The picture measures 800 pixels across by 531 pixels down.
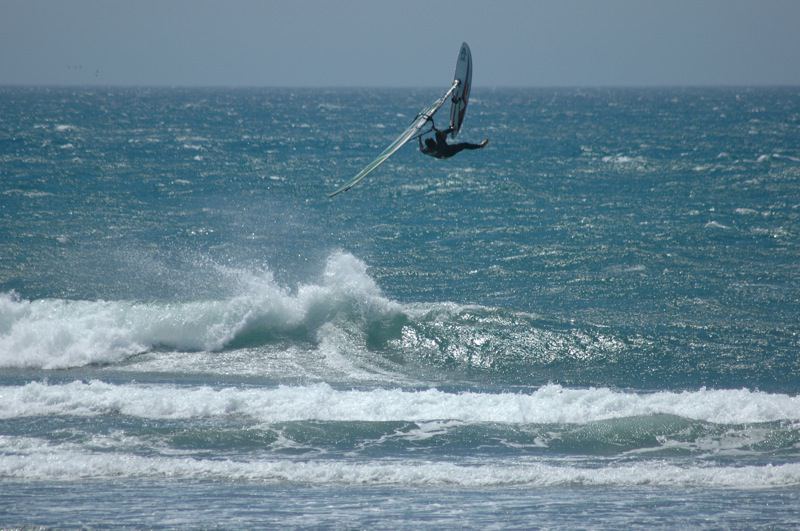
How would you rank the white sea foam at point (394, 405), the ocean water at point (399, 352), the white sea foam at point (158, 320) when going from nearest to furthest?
the ocean water at point (399, 352) < the white sea foam at point (394, 405) < the white sea foam at point (158, 320)

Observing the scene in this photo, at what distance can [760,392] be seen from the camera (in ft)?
47.9

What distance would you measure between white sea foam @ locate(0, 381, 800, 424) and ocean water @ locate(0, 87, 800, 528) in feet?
0.14

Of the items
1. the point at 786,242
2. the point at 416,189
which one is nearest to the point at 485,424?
the point at 786,242

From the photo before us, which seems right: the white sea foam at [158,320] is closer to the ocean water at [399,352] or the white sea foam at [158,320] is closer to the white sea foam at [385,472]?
the ocean water at [399,352]

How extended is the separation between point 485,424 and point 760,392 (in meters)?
4.42

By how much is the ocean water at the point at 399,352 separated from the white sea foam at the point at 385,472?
42mm

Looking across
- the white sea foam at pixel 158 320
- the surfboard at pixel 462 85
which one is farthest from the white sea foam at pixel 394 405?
the surfboard at pixel 462 85

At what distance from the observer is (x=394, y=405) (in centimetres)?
1365

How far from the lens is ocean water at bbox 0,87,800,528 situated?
1049cm

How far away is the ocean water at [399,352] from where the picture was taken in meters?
10.5

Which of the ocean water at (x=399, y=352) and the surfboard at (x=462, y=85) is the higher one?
the surfboard at (x=462, y=85)

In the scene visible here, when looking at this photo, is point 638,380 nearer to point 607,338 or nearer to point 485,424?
point 607,338

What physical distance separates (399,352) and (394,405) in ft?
13.5

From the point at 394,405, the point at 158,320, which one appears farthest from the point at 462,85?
the point at 158,320
